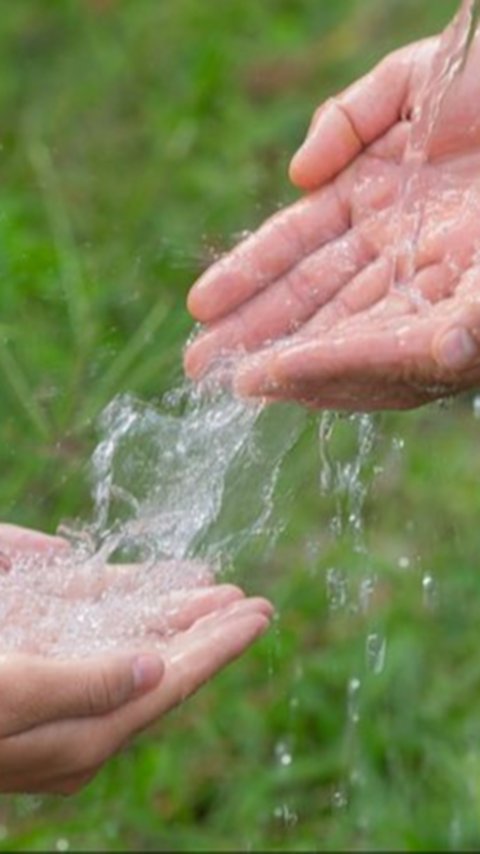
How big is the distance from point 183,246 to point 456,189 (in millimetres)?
1081

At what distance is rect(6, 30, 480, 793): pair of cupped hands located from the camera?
2277 millimetres

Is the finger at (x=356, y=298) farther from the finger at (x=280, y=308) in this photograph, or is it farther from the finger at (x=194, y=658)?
the finger at (x=194, y=658)

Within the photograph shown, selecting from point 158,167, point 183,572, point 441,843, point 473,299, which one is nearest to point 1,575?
point 183,572

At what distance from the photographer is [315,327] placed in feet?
8.75

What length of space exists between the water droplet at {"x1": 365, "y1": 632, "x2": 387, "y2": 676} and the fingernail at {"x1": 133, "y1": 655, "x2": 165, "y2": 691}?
1.17m

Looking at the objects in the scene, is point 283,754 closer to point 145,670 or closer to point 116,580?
point 116,580

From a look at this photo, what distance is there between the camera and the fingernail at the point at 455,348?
228 cm

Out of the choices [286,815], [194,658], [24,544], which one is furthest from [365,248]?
[286,815]

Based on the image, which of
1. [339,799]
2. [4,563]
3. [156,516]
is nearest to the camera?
[4,563]

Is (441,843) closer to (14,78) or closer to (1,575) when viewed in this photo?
(1,575)

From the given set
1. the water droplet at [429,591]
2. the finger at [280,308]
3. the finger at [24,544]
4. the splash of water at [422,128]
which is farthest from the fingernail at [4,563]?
the water droplet at [429,591]

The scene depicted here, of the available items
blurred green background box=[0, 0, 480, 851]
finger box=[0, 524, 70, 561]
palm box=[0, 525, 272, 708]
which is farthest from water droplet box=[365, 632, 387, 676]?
finger box=[0, 524, 70, 561]

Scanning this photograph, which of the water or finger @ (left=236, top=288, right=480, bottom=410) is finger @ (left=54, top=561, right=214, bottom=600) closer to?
the water

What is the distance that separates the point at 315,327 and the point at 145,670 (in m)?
0.56
